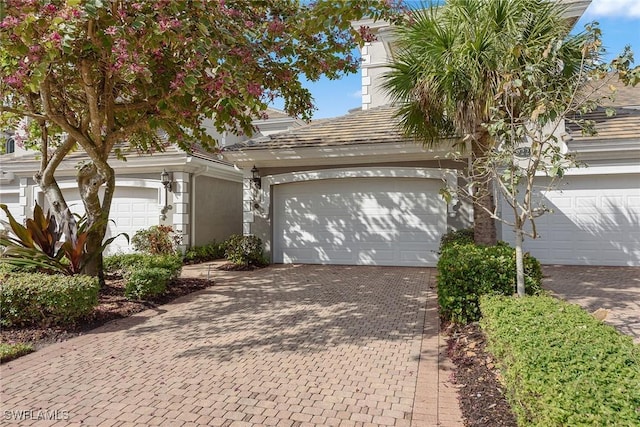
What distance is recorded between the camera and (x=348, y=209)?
1074 cm

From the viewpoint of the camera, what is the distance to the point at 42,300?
16.7ft

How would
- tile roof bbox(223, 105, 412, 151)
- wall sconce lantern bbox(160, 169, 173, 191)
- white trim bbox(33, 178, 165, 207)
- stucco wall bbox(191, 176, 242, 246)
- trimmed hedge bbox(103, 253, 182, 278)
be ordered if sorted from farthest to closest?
stucco wall bbox(191, 176, 242, 246) < white trim bbox(33, 178, 165, 207) < wall sconce lantern bbox(160, 169, 173, 191) < tile roof bbox(223, 105, 412, 151) < trimmed hedge bbox(103, 253, 182, 278)

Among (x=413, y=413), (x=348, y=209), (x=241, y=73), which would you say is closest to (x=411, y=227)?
(x=348, y=209)

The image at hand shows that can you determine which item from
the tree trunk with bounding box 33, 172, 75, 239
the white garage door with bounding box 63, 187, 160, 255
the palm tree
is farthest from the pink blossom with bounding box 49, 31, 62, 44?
the white garage door with bounding box 63, 187, 160, 255

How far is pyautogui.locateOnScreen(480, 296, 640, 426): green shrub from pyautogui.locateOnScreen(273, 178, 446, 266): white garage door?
685 cm

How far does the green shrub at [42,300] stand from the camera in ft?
16.7

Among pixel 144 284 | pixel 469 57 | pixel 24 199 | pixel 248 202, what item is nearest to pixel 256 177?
pixel 248 202

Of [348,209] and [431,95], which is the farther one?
[348,209]

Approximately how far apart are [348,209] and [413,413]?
779 centimetres

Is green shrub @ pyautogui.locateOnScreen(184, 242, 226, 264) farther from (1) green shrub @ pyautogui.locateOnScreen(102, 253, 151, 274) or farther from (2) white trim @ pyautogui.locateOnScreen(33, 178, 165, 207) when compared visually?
(1) green shrub @ pyautogui.locateOnScreen(102, 253, 151, 274)

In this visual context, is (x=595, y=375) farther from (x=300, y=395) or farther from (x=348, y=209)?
(x=348, y=209)

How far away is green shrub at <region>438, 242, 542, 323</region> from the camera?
4.72 meters

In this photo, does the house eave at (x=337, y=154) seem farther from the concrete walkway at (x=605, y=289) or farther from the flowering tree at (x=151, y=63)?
the concrete walkway at (x=605, y=289)

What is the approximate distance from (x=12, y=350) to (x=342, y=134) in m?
8.57
